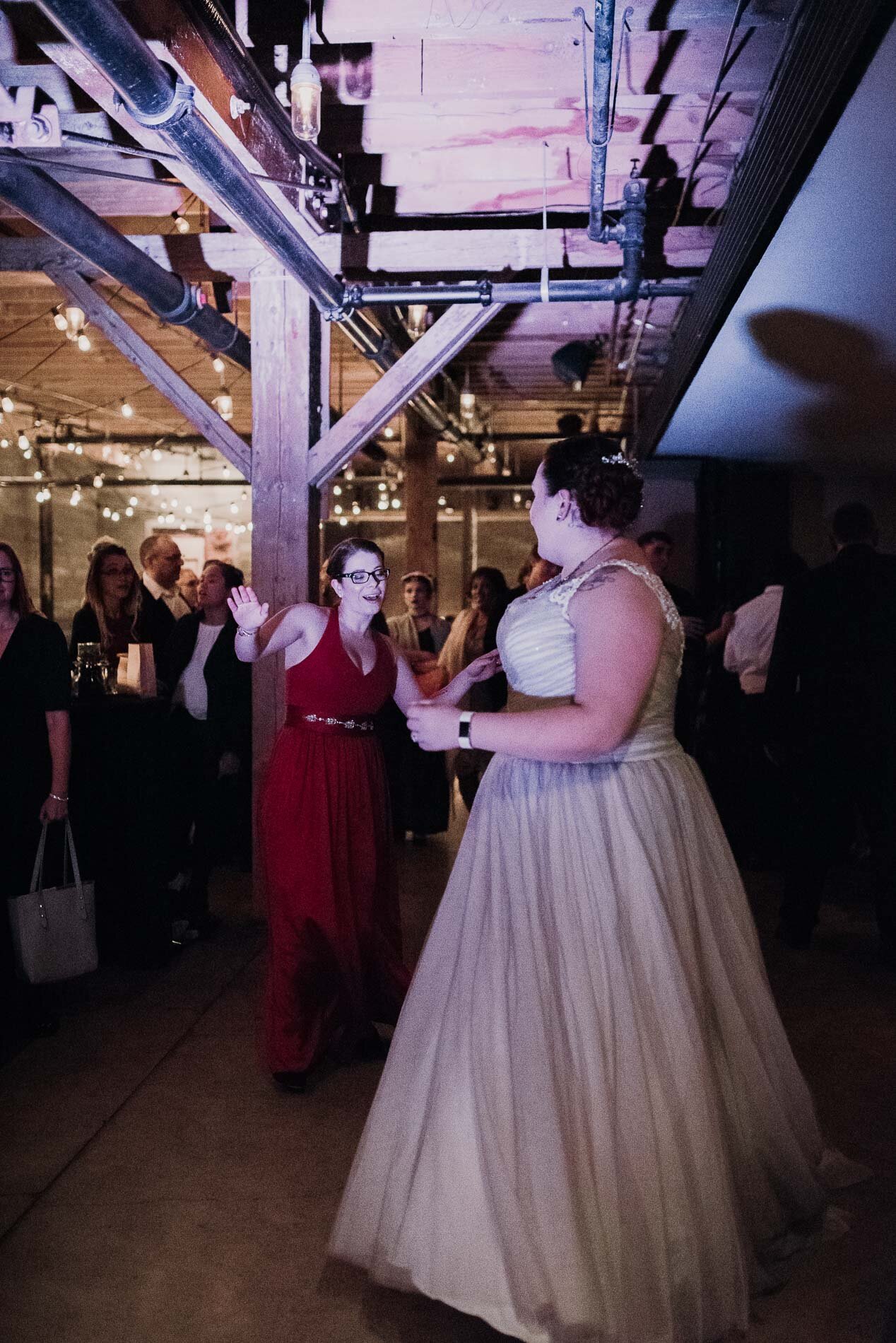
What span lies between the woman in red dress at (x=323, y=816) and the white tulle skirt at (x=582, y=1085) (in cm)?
119

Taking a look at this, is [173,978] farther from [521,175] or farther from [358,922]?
[521,175]

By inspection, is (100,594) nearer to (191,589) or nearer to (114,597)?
(114,597)

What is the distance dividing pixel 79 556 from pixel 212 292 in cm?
1127

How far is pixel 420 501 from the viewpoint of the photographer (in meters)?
10.7

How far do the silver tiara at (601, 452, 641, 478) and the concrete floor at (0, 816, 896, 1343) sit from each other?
5.41ft

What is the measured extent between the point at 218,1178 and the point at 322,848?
0.96 m

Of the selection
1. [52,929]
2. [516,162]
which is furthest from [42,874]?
[516,162]

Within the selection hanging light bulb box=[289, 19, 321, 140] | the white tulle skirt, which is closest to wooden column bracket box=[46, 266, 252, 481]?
hanging light bulb box=[289, 19, 321, 140]

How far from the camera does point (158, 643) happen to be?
243 inches

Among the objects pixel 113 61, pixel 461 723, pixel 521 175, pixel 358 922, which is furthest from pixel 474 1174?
pixel 521 175

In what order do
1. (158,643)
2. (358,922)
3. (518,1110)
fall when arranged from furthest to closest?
(158,643), (358,922), (518,1110)

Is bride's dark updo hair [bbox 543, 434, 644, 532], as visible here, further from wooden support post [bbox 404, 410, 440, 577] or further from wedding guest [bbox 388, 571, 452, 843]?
wooden support post [bbox 404, 410, 440, 577]

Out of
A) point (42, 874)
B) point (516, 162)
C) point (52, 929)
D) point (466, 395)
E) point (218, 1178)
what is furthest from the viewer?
point (466, 395)

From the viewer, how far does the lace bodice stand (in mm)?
2135
